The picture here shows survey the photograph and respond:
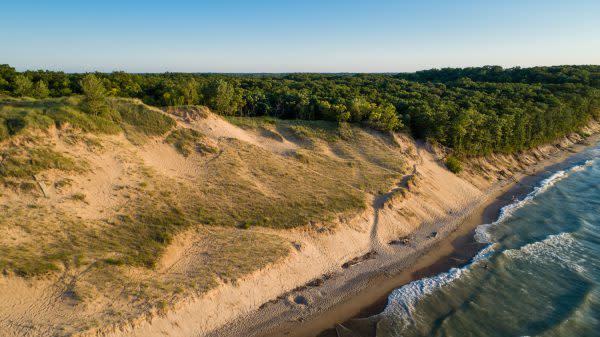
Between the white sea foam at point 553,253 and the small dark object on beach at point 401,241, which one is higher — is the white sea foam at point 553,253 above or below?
below

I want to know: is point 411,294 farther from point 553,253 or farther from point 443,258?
point 553,253

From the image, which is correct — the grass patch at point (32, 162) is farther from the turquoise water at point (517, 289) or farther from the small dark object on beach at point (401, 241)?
the small dark object on beach at point (401, 241)

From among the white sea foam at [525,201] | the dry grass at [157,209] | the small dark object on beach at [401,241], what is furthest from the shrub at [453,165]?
the small dark object on beach at [401,241]

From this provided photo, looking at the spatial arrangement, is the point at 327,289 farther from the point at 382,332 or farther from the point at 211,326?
the point at 211,326

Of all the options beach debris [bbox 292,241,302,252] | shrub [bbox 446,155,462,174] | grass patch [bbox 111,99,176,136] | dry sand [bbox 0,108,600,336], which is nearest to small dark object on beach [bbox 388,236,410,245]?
dry sand [bbox 0,108,600,336]

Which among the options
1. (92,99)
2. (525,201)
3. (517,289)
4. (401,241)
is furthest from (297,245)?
(525,201)

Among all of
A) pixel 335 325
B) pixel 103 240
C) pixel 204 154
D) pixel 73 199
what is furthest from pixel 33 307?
pixel 204 154

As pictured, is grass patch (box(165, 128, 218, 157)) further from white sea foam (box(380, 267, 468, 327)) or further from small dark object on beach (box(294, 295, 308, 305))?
white sea foam (box(380, 267, 468, 327))
